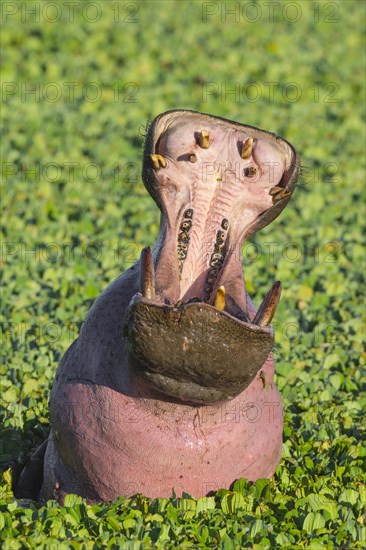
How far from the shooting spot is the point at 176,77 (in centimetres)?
936

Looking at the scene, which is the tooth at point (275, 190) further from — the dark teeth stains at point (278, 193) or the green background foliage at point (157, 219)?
the green background foliage at point (157, 219)

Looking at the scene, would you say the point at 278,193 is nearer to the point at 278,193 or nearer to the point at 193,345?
the point at 278,193

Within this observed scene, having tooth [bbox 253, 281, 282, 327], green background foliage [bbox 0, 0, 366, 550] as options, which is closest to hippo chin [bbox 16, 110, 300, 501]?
green background foliage [bbox 0, 0, 366, 550]

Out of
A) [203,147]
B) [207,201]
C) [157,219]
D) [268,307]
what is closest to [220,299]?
[268,307]

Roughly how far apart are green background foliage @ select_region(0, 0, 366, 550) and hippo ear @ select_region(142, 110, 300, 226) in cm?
96

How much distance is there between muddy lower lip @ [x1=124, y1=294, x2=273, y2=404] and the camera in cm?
312

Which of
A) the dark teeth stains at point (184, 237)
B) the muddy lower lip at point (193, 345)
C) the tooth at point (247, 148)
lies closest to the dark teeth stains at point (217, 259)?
the dark teeth stains at point (184, 237)

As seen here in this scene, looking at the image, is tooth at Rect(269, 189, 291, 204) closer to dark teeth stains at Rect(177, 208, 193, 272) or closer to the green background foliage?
dark teeth stains at Rect(177, 208, 193, 272)

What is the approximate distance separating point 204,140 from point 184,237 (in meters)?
0.32

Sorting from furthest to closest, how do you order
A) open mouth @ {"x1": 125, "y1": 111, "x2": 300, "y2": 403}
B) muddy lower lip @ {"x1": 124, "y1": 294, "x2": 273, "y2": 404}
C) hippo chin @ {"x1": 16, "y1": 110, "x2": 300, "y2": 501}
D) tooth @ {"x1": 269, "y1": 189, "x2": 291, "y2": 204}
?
1. tooth @ {"x1": 269, "y1": 189, "x2": 291, "y2": 204}
2. hippo chin @ {"x1": 16, "y1": 110, "x2": 300, "y2": 501}
3. open mouth @ {"x1": 125, "y1": 111, "x2": 300, "y2": 403}
4. muddy lower lip @ {"x1": 124, "y1": 294, "x2": 273, "y2": 404}

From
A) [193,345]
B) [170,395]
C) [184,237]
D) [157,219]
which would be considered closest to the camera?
[193,345]

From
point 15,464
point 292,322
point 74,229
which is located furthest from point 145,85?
point 15,464

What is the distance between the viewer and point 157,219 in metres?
7.03

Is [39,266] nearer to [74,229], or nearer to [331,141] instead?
Answer: [74,229]
